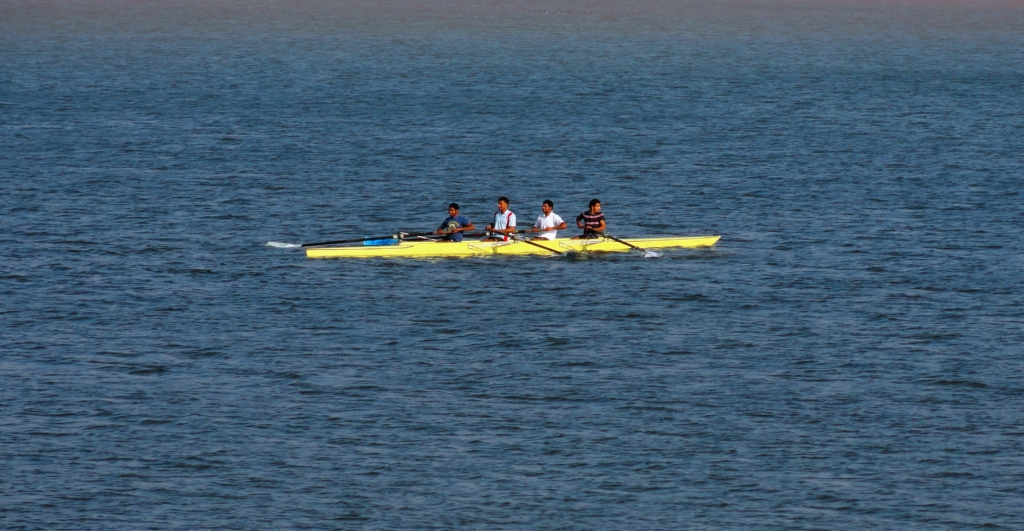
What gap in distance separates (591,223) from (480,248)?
3466mm

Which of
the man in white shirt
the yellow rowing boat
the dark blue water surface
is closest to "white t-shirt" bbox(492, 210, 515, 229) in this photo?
the yellow rowing boat

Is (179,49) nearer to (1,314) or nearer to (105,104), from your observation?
(105,104)

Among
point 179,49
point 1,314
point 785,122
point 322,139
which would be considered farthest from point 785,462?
point 179,49

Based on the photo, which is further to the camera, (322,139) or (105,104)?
(105,104)

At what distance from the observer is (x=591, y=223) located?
48.0 meters

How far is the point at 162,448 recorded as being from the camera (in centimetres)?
3170

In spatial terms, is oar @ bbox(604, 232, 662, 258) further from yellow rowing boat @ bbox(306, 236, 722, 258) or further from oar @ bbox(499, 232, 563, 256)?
oar @ bbox(499, 232, 563, 256)

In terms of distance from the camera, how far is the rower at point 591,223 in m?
47.8

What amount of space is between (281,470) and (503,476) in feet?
14.2

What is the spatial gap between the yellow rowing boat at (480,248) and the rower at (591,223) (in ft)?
0.61

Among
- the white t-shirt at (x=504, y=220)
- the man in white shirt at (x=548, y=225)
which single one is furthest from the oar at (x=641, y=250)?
the white t-shirt at (x=504, y=220)

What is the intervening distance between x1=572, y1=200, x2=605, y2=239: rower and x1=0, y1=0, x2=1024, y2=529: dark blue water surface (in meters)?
1.24

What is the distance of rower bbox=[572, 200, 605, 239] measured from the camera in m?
47.8

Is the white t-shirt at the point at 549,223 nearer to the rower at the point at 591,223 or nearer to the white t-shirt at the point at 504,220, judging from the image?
the rower at the point at 591,223
